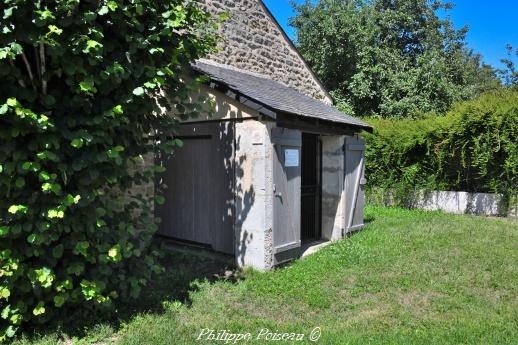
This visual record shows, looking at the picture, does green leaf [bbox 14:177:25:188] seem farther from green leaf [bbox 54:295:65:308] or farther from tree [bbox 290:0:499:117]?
tree [bbox 290:0:499:117]

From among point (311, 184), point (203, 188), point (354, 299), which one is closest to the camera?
point (354, 299)

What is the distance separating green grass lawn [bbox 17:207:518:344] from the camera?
163 inches

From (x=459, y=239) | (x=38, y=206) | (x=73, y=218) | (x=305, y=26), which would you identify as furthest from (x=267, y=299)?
(x=305, y=26)

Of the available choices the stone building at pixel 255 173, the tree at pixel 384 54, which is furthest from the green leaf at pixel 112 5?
the tree at pixel 384 54

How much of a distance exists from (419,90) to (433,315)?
15799 millimetres

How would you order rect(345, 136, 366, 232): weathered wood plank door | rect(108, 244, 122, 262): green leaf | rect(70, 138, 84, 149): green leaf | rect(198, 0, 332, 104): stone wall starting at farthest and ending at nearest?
→ rect(198, 0, 332, 104): stone wall, rect(345, 136, 366, 232): weathered wood plank door, rect(108, 244, 122, 262): green leaf, rect(70, 138, 84, 149): green leaf

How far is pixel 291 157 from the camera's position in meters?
6.75

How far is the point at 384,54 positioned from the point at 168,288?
56.8ft

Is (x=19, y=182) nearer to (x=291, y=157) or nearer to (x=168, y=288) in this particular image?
(x=168, y=288)

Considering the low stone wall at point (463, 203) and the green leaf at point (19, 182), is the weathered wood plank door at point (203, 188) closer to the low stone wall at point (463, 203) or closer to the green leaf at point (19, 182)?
the green leaf at point (19, 182)

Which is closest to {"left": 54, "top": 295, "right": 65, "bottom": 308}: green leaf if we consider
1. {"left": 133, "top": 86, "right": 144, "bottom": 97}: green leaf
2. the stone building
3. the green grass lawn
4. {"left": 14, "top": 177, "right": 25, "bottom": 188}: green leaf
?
the green grass lawn

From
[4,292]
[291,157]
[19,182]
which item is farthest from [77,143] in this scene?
[291,157]

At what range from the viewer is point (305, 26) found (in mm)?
21516

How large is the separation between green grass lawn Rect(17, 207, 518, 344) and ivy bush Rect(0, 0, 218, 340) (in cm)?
54
